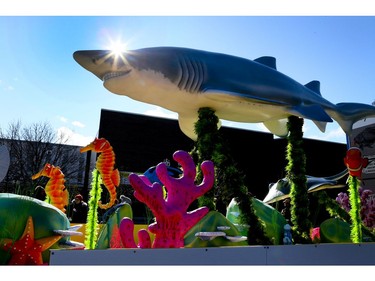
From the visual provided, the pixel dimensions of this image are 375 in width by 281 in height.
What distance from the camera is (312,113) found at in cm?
600

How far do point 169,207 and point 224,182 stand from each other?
3.79ft

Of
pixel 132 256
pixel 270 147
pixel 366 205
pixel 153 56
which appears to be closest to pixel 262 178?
pixel 270 147

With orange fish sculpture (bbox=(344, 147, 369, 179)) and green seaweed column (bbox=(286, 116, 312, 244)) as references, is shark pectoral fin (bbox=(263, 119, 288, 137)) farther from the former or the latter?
orange fish sculpture (bbox=(344, 147, 369, 179))

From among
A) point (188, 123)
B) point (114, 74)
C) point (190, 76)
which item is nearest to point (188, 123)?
point (188, 123)

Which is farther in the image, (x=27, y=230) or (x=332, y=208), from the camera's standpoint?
(x=332, y=208)

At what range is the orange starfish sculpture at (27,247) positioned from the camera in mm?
3918

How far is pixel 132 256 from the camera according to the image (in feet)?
10.9

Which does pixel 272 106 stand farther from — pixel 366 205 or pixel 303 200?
pixel 366 205

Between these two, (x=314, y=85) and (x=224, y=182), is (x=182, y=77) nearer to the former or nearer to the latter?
(x=224, y=182)

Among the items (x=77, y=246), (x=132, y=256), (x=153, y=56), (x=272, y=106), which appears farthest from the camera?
(x=272, y=106)

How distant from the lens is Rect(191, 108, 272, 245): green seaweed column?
518cm

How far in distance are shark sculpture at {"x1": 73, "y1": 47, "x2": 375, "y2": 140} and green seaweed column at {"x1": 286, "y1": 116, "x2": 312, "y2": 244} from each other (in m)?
0.33

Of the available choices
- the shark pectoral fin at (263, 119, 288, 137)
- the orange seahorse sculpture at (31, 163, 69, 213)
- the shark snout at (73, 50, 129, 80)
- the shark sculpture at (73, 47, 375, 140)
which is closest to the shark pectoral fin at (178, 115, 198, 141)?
the shark sculpture at (73, 47, 375, 140)

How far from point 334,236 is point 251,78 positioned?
9.84 ft
